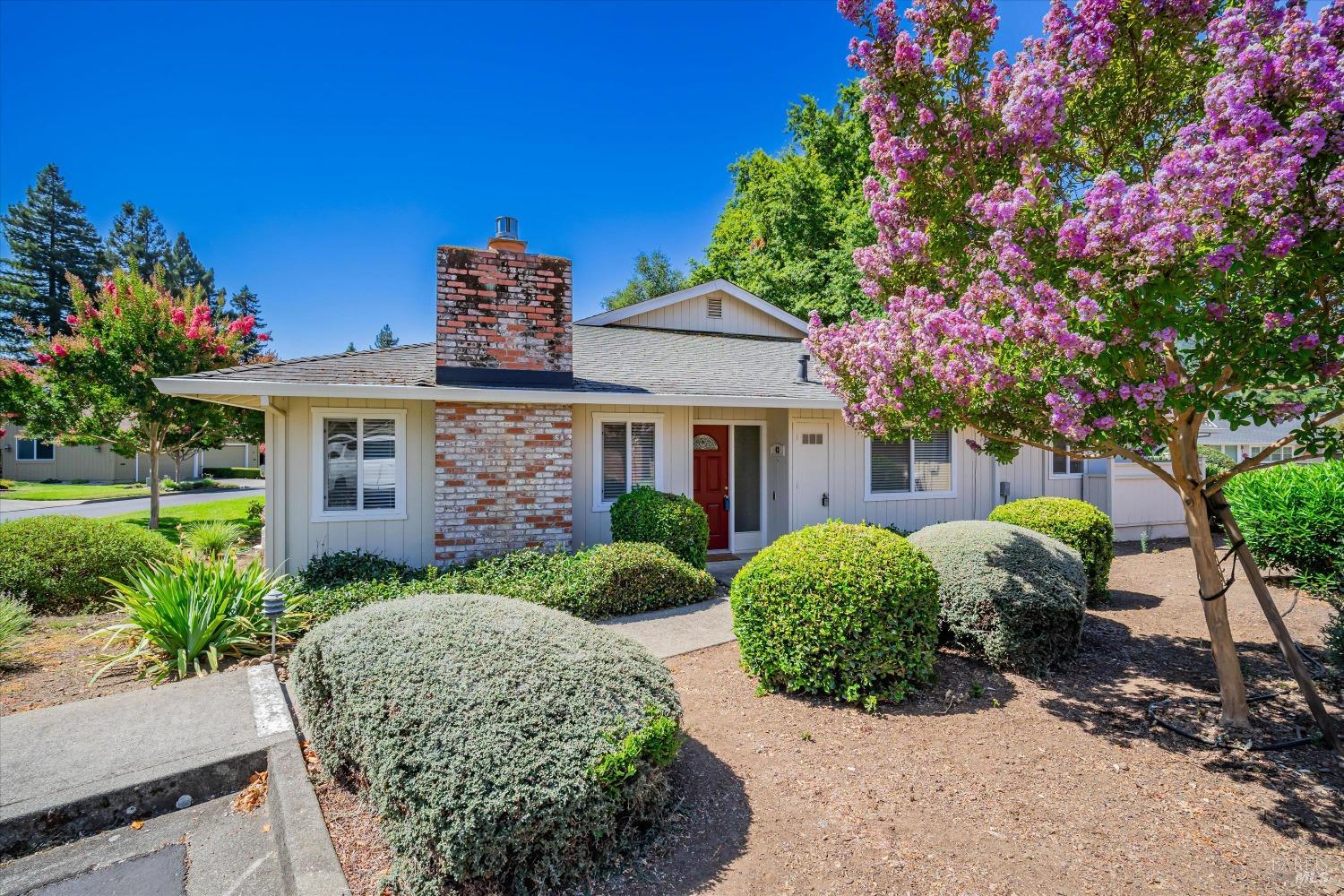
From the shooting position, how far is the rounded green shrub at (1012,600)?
17.1 ft

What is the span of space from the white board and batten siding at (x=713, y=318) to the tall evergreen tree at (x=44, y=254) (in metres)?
40.4

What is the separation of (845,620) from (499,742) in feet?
9.14

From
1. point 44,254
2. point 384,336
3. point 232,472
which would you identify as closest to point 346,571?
point 232,472

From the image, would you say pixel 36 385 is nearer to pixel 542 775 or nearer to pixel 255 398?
pixel 255 398

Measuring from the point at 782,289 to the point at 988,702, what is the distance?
61.8 ft

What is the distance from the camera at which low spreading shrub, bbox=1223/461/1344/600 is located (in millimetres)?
8508

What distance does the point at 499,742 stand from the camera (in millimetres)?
2637

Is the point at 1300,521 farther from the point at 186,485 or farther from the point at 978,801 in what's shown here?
the point at 186,485

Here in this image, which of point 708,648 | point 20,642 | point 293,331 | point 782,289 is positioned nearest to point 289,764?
point 708,648

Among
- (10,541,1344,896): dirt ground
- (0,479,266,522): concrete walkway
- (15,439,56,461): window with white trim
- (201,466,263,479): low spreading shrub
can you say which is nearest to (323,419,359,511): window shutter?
(10,541,1344,896): dirt ground

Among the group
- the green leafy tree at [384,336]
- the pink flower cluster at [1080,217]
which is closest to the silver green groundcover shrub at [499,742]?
the pink flower cluster at [1080,217]

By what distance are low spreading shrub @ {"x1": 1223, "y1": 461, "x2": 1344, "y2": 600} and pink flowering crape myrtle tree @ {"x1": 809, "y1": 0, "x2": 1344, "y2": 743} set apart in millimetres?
6035

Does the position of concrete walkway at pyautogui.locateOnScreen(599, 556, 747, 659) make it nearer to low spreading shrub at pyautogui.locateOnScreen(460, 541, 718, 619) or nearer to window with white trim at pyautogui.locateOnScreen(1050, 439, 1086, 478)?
low spreading shrub at pyautogui.locateOnScreen(460, 541, 718, 619)

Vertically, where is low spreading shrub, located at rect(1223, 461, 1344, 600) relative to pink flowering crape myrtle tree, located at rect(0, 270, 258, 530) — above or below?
below
